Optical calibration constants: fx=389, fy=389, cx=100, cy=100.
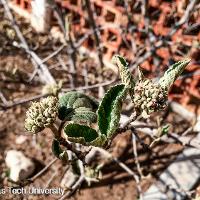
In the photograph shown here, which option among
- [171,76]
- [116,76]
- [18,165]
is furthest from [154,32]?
[171,76]

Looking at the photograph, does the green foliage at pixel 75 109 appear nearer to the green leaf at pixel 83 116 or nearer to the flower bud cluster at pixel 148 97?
the green leaf at pixel 83 116

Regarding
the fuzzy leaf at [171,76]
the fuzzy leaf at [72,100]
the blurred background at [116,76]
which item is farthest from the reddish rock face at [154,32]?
the fuzzy leaf at [171,76]

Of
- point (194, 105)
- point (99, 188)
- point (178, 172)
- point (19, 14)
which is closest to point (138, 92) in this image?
point (99, 188)

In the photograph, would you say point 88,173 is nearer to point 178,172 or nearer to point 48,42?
point 178,172

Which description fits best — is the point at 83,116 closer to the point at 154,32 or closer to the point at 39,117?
the point at 39,117

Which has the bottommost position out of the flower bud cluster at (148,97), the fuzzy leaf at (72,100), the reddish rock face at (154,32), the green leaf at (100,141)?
the reddish rock face at (154,32)

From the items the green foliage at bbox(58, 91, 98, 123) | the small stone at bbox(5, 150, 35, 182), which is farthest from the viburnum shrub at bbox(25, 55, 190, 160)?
the small stone at bbox(5, 150, 35, 182)
